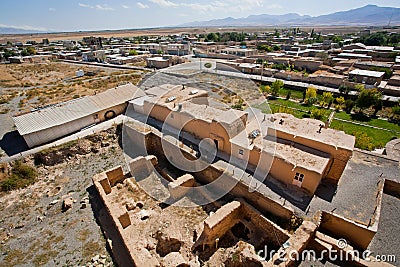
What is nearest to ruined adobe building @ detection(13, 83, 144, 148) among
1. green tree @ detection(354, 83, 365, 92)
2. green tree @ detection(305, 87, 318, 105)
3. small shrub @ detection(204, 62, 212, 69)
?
green tree @ detection(305, 87, 318, 105)

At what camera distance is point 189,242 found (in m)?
13.2

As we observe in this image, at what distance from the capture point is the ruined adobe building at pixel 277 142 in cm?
1391

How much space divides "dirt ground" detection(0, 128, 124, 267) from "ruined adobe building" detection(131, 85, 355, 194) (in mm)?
9058

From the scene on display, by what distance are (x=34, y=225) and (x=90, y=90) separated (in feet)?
87.4

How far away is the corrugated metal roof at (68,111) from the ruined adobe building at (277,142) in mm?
10474

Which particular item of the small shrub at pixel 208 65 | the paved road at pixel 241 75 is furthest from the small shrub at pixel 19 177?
the small shrub at pixel 208 65

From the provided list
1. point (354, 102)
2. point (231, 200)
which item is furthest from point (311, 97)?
point (231, 200)

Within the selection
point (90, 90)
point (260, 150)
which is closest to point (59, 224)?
point (260, 150)

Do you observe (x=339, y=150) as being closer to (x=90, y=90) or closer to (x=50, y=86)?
(x=90, y=90)

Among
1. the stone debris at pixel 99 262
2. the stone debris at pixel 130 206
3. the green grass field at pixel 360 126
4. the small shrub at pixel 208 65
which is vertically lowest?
the stone debris at pixel 99 262

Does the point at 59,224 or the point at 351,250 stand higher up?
the point at 351,250

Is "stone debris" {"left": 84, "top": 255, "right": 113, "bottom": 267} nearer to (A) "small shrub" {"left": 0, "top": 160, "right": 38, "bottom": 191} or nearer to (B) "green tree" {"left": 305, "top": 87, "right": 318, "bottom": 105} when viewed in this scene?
(A) "small shrub" {"left": 0, "top": 160, "right": 38, "bottom": 191}

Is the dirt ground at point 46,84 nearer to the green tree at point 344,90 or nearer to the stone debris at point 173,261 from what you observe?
the stone debris at point 173,261

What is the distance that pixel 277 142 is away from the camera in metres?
15.9
